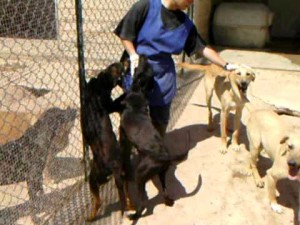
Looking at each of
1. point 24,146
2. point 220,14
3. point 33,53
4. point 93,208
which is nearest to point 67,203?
point 93,208

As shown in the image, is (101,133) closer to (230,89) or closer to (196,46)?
→ (196,46)

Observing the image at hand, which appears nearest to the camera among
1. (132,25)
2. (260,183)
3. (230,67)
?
(132,25)

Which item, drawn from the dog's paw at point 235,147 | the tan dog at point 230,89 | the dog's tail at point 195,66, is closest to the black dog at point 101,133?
the tan dog at point 230,89

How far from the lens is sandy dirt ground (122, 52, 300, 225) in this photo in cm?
338

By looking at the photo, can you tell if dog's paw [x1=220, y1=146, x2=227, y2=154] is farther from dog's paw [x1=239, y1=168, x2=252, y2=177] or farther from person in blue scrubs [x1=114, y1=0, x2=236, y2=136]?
person in blue scrubs [x1=114, y1=0, x2=236, y2=136]

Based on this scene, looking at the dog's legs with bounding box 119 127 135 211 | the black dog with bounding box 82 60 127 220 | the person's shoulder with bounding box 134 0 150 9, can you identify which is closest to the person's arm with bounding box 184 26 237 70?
the person's shoulder with bounding box 134 0 150 9

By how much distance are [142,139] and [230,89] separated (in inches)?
63.5

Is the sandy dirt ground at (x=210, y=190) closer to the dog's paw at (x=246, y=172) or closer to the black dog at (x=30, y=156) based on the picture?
the dog's paw at (x=246, y=172)

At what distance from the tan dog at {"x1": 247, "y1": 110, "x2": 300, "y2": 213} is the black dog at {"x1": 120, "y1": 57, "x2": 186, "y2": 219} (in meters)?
0.81

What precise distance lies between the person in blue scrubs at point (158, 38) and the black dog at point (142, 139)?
17 cm

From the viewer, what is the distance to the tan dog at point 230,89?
432 cm

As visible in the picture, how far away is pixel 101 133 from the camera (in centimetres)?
321

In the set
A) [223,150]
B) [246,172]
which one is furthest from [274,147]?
[223,150]

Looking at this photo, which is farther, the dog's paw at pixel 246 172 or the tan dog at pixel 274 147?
the dog's paw at pixel 246 172
